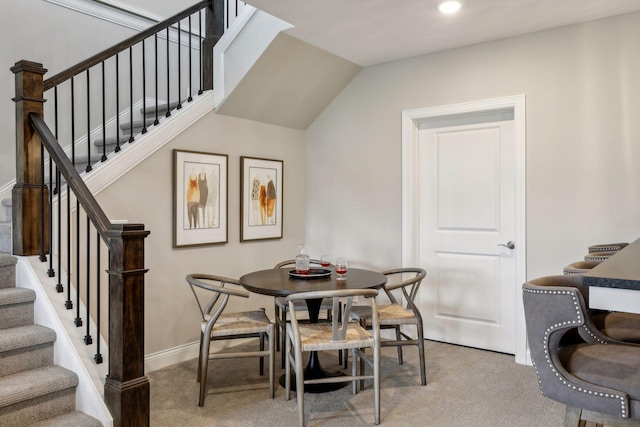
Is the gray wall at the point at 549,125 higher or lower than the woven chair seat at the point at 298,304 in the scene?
higher

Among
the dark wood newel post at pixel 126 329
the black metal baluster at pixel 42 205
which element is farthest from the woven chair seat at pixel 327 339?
the black metal baluster at pixel 42 205

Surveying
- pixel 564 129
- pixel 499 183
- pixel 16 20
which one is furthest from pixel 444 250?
pixel 16 20

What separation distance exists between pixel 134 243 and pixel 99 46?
2.92 metres

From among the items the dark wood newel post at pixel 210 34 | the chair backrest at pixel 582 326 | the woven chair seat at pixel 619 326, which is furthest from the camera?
the dark wood newel post at pixel 210 34

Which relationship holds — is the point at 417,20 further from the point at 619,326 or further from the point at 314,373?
the point at 314,373

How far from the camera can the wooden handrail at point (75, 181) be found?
7.59ft

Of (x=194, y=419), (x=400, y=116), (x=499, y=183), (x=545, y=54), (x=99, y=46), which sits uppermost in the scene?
(x=99, y=46)

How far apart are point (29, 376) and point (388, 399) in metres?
2.03

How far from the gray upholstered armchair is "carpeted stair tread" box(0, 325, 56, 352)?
2327mm

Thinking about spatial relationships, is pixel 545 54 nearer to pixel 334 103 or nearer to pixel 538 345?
pixel 334 103

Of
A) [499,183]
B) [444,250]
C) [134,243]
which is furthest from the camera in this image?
[444,250]

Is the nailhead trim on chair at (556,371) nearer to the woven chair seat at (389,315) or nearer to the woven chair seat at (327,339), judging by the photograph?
the woven chair seat at (327,339)

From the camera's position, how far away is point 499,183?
3969 mm

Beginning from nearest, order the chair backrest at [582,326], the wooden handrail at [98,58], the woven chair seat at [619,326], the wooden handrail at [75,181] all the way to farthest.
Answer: the chair backrest at [582,326]
the woven chair seat at [619,326]
the wooden handrail at [75,181]
the wooden handrail at [98,58]
